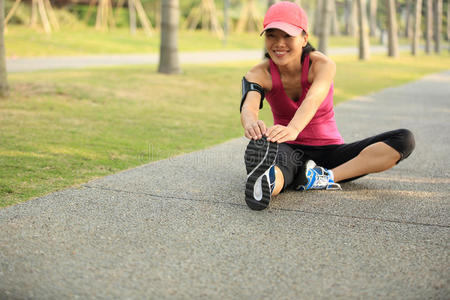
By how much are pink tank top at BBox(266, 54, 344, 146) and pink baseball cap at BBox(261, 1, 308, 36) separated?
16.1 inches

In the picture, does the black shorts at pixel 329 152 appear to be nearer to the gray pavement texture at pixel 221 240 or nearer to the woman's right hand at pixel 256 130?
the gray pavement texture at pixel 221 240

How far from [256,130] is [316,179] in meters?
0.80

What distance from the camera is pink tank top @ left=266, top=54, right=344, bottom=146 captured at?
13.8ft

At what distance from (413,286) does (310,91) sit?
5.66 ft

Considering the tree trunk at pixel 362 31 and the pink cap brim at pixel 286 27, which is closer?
the pink cap brim at pixel 286 27

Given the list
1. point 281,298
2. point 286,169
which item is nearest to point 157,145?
point 286,169

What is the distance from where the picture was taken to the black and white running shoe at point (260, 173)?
3711 mm

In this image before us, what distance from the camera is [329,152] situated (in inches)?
175

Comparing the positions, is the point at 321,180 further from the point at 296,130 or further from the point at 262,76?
the point at 262,76

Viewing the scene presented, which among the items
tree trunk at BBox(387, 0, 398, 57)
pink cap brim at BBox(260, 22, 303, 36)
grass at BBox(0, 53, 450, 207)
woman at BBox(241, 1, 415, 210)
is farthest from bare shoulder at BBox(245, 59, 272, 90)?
tree trunk at BBox(387, 0, 398, 57)

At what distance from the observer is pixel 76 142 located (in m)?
5.98

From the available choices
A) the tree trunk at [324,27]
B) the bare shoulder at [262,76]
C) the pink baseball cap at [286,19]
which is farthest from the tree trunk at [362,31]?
the pink baseball cap at [286,19]

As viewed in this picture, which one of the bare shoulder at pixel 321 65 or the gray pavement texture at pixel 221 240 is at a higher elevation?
the bare shoulder at pixel 321 65

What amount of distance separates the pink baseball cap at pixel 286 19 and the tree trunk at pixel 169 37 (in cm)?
916
